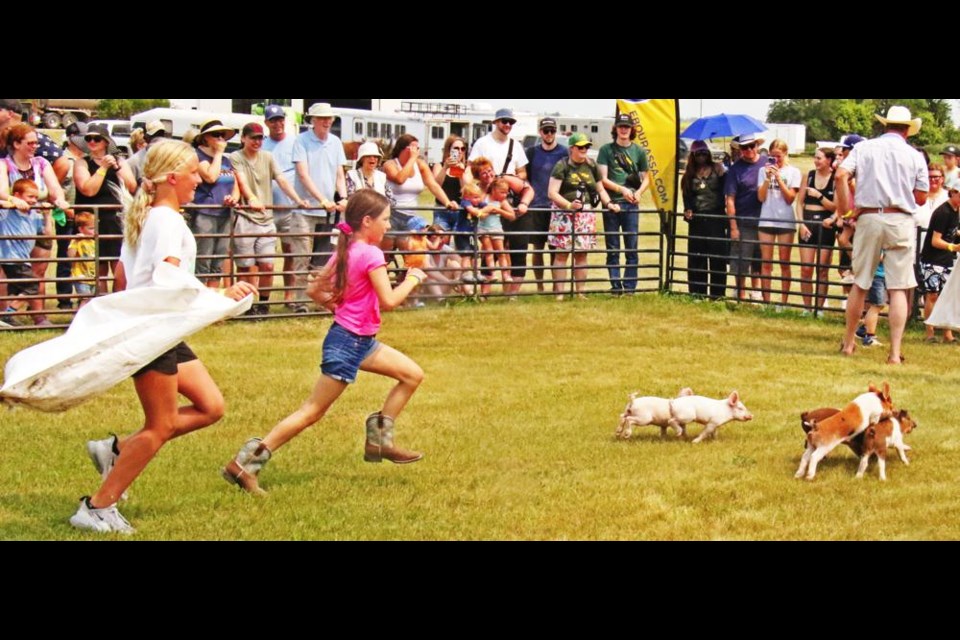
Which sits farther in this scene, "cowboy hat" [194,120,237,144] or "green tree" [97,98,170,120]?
"green tree" [97,98,170,120]

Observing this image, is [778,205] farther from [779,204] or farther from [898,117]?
[898,117]

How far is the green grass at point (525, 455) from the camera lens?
7.11m

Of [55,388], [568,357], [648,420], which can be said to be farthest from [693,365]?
[55,388]

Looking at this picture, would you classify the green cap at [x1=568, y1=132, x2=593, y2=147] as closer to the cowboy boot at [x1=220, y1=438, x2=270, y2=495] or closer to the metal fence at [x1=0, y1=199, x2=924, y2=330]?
the metal fence at [x1=0, y1=199, x2=924, y2=330]

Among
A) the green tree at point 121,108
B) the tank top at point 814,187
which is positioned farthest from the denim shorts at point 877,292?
the green tree at point 121,108

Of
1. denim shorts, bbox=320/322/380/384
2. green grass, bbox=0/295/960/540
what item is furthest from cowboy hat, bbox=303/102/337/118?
denim shorts, bbox=320/322/380/384

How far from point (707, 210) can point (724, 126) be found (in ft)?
13.4

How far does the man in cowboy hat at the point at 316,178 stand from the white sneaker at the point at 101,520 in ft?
27.3

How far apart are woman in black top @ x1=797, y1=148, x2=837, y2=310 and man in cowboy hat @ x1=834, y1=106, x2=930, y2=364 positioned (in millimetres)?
3049

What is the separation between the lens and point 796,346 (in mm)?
13391

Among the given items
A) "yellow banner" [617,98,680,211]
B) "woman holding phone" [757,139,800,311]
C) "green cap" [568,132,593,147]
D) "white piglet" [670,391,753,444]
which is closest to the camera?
"white piglet" [670,391,753,444]

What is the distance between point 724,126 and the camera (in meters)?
20.9

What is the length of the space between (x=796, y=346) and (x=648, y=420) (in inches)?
192

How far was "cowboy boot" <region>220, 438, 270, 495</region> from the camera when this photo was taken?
761 cm
